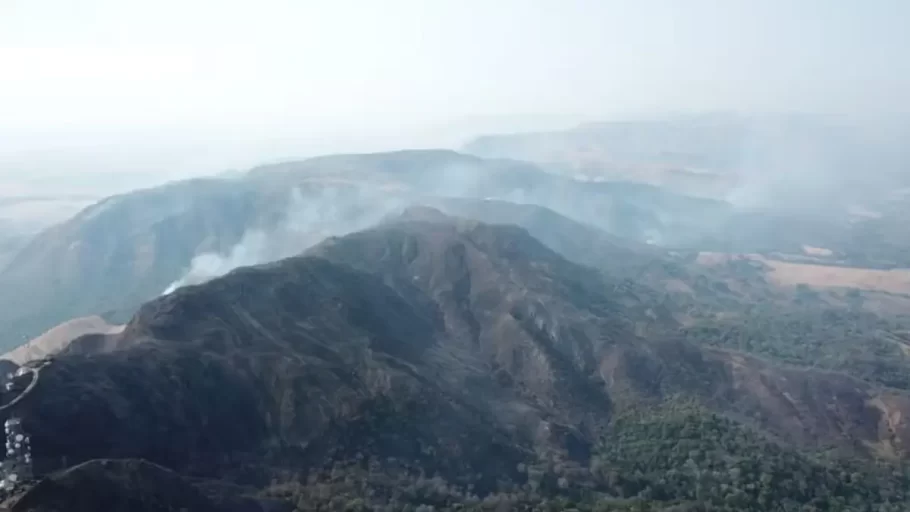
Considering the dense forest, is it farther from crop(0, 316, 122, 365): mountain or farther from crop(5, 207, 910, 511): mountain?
crop(0, 316, 122, 365): mountain

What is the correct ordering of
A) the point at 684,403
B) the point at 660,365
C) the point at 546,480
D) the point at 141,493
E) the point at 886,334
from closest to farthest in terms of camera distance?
the point at 141,493 < the point at 546,480 < the point at 684,403 < the point at 660,365 < the point at 886,334

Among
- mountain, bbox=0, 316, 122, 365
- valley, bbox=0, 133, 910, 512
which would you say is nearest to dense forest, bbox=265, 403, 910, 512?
valley, bbox=0, 133, 910, 512

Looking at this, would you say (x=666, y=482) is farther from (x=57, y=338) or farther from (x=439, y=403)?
(x=57, y=338)

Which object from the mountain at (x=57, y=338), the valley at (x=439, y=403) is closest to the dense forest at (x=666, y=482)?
the valley at (x=439, y=403)

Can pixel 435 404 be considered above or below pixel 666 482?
above

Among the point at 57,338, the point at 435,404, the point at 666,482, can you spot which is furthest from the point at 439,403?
the point at 57,338

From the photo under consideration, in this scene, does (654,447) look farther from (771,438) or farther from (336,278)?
(336,278)

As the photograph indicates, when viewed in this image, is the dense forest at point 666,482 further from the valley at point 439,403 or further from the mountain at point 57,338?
the mountain at point 57,338

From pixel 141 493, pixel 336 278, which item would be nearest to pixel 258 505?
pixel 141 493
